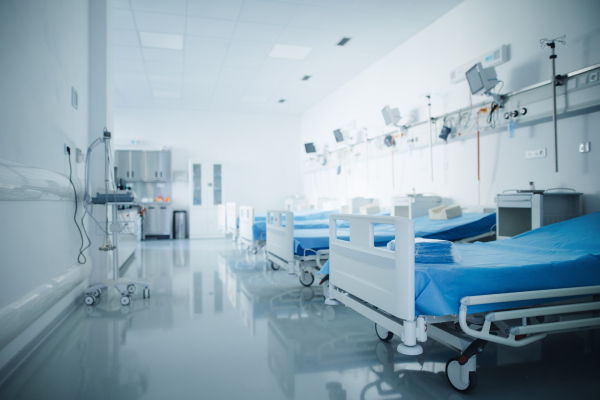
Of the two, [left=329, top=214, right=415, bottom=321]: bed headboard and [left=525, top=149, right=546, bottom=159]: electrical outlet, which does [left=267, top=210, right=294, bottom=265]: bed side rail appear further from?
[left=525, top=149, right=546, bottom=159]: electrical outlet

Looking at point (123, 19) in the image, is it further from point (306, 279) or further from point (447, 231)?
point (447, 231)

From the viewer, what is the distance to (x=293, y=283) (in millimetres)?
4371

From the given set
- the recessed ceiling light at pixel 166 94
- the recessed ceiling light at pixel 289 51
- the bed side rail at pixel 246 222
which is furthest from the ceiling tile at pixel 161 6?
the recessed ceiling light at pixel 166 94

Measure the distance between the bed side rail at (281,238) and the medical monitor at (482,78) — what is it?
2.40 m

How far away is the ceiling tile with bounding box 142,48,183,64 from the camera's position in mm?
6043

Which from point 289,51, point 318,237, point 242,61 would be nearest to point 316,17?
point 289,51

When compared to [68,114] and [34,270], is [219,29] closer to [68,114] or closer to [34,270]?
[68,114]

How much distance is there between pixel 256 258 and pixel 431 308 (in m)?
4.64

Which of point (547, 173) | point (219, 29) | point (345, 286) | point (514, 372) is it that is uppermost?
point (219, 29)

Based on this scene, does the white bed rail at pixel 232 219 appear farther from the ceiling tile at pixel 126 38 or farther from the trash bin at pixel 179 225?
the ceiling tile at pixel 126 38

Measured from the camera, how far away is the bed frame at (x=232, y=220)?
6.75 metres

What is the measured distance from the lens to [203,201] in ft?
31.3

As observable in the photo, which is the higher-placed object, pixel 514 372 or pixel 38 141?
pixel 38 141

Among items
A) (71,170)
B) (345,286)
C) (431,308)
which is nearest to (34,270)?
(71,170)
